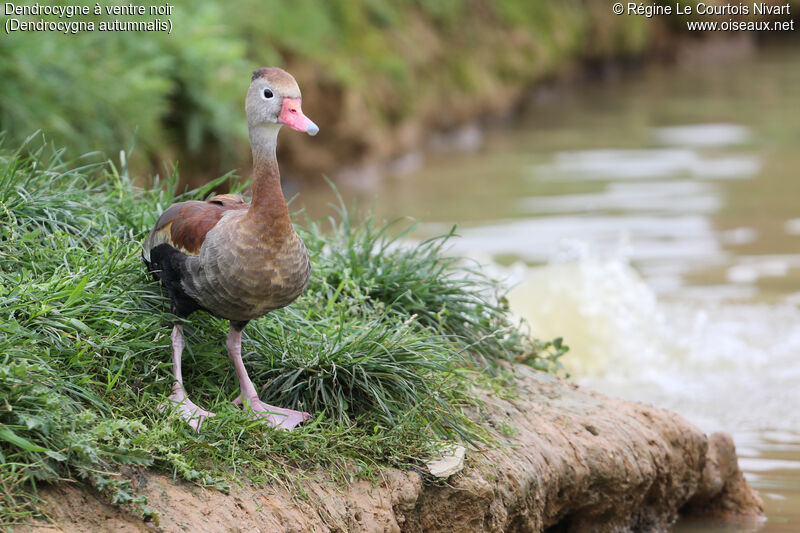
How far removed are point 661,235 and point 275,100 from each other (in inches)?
320

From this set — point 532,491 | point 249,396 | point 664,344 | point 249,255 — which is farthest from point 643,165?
point 249,255

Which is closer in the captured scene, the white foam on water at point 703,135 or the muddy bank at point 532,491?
the muddy bank at point 532,491

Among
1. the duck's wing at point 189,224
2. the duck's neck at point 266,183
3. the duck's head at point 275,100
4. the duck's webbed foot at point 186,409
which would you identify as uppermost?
the duck's head at point 275,100

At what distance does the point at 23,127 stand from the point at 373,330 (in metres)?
5.15

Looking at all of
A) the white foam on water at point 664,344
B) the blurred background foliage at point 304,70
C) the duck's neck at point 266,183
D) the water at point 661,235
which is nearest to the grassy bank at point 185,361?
the duck's neck at point 266,183

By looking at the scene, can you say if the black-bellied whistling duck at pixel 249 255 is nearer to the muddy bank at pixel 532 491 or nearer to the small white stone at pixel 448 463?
the muddy bank at pixel 532 491

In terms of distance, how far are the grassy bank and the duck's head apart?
0.94 meters

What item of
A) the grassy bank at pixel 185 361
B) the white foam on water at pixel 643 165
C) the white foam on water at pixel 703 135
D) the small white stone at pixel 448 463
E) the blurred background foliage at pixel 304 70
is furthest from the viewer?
the white foam on water at pixel 703 135

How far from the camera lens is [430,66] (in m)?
16.8

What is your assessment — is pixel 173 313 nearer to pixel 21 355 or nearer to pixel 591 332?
pixel 21 355

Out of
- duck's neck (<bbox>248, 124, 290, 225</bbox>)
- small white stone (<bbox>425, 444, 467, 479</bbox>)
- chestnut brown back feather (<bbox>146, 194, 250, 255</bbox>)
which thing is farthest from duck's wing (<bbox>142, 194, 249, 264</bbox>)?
small white stone (<bbox>425, 444, 467, 479</bbox>)

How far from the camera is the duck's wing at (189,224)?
3.87 metres

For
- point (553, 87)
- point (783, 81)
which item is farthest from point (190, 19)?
point (783, 81)

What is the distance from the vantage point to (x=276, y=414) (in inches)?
154
